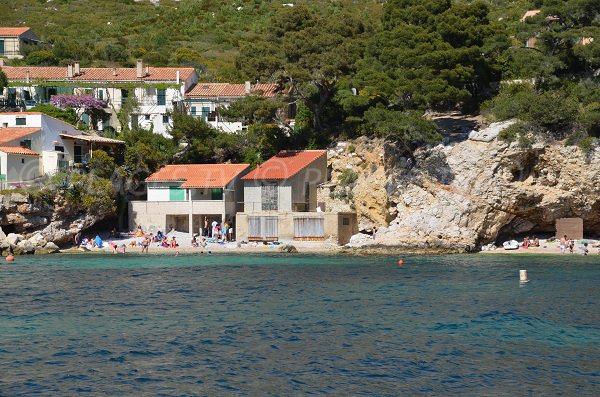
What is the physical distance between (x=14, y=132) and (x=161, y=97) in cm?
1401

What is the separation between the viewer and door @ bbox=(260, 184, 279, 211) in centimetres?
5841

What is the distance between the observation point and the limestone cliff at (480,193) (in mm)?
52406

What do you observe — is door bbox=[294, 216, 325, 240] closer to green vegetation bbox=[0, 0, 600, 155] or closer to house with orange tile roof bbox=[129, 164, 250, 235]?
house with orange tile roof bbox=[129, 164, 250, 235]

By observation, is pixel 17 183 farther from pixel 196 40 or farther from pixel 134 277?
pixel 196 40

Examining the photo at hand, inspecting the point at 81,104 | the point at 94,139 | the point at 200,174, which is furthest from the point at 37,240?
the point at 81,104

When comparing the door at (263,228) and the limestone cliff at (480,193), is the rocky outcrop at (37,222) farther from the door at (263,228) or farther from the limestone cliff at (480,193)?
the limestone cliff at (480,193)

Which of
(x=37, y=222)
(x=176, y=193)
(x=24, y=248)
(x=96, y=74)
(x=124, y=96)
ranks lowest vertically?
(x=24, y=248)

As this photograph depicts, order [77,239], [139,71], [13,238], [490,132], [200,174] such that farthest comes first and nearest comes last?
[139,71], [200,174], [77,239], [490,132], [13,238]

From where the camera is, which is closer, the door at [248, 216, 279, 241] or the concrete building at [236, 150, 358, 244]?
the concrete building at [236, 150, 358, 244]

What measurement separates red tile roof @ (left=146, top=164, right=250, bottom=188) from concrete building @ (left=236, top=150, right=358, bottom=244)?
160 cm

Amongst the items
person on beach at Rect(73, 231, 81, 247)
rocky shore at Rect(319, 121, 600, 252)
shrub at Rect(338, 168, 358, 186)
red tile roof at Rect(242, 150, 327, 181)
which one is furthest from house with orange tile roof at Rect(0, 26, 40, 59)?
rocky shore at Rect(319, 121, 600, 252)

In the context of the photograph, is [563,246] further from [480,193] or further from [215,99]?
[215,99]

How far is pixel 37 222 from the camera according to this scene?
182 feet

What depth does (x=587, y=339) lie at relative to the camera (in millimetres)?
24656
